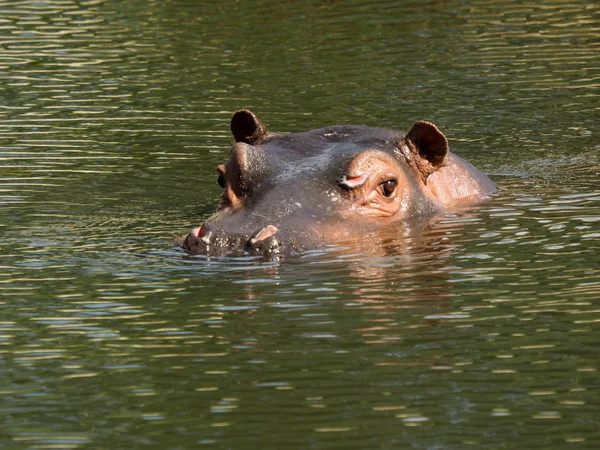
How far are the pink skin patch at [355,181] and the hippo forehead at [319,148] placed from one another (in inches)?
3.7

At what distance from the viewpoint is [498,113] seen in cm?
1527

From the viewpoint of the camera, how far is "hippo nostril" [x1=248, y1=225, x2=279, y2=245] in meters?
8.64

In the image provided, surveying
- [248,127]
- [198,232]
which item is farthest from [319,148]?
[198,232]

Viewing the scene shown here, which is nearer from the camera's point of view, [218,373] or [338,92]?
[218,373]

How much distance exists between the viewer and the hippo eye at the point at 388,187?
33.1ft

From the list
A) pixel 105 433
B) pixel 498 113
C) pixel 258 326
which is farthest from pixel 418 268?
pixel 498 113

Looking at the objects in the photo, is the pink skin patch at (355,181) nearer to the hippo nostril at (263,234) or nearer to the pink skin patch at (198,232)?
the hippo nostril at (263,234)

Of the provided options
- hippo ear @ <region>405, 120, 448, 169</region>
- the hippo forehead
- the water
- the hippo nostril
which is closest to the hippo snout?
the hippo nostril

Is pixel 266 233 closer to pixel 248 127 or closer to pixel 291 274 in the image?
pixel 291 274

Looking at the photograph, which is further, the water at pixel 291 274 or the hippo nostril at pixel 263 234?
the hippo nostril at pixel 263 234

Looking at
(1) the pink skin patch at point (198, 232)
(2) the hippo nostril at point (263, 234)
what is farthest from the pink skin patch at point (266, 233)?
(1) the pink skin patch at point (198, 232)

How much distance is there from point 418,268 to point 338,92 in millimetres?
7926

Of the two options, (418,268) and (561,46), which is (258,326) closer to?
(418,268)

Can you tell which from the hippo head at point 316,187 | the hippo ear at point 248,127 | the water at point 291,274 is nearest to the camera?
the water at point 291,274
